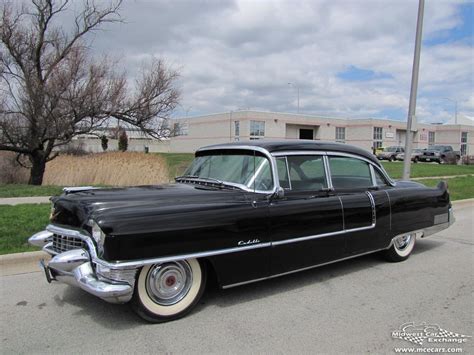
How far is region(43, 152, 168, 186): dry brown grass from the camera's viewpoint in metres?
13.8

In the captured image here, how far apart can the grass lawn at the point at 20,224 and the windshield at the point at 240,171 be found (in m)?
2.80

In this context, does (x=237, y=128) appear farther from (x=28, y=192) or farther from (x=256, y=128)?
(x=28, y=192)

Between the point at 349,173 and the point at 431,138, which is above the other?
the point at 431,138

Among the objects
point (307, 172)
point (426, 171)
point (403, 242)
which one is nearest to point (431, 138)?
point (426, 171)

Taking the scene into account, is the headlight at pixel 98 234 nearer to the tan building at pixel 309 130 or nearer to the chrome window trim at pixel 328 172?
the chrome window trim at pixel 328 172

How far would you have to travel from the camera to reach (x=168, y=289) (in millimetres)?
3916

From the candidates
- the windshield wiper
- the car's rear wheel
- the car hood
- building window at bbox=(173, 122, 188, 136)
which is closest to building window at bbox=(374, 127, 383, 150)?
building window at bbox=(173, 122, 188, 136)

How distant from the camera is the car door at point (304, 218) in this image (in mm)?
4434

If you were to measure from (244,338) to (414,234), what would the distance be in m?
3.70

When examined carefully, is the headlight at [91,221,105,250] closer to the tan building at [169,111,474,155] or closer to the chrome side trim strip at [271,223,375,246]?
the chrome side trim strip at [271,223,375,246]

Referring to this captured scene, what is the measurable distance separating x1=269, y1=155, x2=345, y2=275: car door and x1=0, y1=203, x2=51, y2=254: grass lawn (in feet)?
11.8

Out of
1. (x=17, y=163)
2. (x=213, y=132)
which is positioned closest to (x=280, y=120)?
(x=213, y=132)

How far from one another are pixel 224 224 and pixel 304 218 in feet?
3.48

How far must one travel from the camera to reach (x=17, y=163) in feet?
55.3
